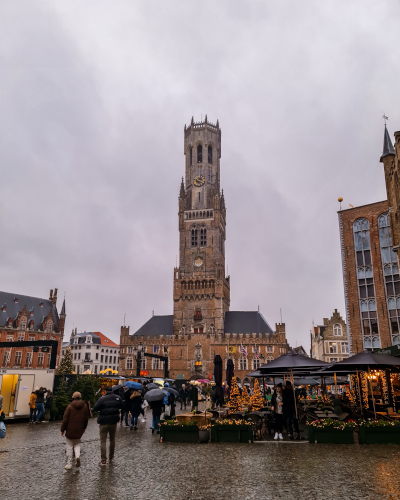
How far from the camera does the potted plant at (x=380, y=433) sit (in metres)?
11.5

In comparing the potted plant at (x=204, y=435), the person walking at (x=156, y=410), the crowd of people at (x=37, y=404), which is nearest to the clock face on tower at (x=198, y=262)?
the crowd of people at (x=37, y=404)

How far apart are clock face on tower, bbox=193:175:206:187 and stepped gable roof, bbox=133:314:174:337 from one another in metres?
26.9

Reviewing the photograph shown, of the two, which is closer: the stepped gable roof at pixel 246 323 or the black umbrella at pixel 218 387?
the black umbrella at pixel 218 387

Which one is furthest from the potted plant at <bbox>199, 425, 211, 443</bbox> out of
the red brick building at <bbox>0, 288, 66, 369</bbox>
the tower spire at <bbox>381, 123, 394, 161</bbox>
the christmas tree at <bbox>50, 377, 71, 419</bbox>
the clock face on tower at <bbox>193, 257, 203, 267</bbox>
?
the clock face on tower at <bbox>193, 257, 203, 267</bbox>

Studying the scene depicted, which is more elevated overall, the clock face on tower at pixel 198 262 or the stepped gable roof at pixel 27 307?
the clock face on tower at pixel 198 262

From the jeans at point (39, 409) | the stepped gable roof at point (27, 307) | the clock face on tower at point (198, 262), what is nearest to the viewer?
the jeans at point (39, 409)

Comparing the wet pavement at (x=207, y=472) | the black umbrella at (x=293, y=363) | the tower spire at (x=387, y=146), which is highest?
Answer: the tower spire at (x=387, y=146)

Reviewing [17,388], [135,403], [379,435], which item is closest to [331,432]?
[379,435]

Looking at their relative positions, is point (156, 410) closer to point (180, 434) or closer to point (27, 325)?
point (180, 434)

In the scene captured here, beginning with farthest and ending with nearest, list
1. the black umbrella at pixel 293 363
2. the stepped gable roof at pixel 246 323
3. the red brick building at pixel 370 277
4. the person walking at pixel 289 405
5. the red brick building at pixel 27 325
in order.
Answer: the stepped gable roof at pixel 246 323 < the red brick building at pixel 27 325 < the red brick building at pixel 370 277 < the black umbrella at pixel 293 363 < the person walking at pixel 289 405

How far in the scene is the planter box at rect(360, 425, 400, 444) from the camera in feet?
37.7

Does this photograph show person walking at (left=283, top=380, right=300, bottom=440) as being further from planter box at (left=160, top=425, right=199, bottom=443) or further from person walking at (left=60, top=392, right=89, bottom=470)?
person walking at (left=60, top=392, right=89, bottom=470)

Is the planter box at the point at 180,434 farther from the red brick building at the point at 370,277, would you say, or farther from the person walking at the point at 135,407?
the red brick building at the point at 370,277

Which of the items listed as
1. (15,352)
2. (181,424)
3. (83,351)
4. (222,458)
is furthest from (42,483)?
(83,351)
